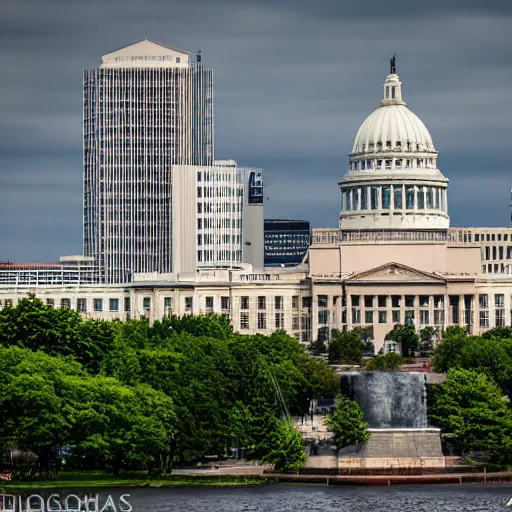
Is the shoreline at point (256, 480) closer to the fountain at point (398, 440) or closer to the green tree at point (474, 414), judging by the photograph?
the green tree at point (474, 414)

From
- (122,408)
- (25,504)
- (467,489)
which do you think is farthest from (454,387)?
(25,504)

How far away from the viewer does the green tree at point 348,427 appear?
191000 mm

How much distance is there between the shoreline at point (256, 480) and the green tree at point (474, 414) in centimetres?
376

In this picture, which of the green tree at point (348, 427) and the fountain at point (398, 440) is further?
the green tree at point (348, 427)

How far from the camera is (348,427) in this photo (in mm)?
191250

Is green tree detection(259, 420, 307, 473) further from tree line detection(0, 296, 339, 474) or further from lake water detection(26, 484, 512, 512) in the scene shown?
lake water detection(26, 484, 512, 512)

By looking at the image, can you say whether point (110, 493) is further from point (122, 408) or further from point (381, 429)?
point (381, 429)

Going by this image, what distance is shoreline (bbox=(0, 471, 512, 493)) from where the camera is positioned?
172m

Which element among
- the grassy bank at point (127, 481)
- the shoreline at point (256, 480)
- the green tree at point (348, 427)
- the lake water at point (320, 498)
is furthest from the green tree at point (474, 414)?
the grassy bank at point (127, 481)

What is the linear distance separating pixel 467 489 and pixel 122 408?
2466 centimetres

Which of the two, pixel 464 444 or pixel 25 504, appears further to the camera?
pixel 464 444

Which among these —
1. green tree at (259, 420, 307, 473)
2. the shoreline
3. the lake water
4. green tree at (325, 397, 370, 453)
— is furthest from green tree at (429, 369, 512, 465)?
green tree at (259, 420, 307, 473)

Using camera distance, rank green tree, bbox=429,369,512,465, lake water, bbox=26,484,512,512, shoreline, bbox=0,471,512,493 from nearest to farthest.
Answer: lake water, bbox=26,484,512,512 < shoreline, bbox=0,471,512,493 < green tree, bbox=429,369,512,465

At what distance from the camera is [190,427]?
183750mm
